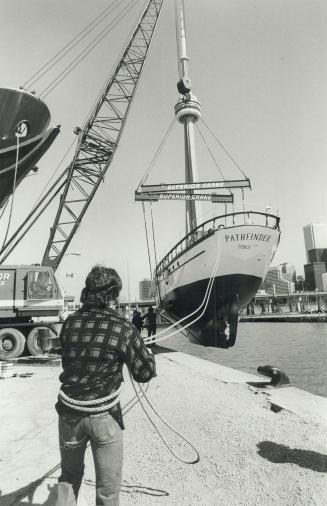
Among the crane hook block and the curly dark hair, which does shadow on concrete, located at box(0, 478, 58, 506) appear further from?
the crane hook block

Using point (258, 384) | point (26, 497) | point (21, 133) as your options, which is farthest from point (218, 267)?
point (21, 133)

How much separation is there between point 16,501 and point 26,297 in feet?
36.9

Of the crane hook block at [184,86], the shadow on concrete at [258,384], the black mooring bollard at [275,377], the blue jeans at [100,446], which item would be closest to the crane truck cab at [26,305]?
the shadow on concrete at [258,384]

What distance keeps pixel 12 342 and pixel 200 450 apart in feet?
34.9

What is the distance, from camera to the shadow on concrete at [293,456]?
3812 mm

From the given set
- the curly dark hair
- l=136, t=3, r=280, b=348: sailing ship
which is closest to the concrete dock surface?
the curly dark hair

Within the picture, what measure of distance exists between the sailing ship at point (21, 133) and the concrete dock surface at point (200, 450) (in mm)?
13399

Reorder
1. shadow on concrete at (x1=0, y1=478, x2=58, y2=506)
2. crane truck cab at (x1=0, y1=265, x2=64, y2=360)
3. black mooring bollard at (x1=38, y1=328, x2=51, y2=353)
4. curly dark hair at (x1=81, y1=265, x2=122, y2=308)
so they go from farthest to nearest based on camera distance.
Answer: crane truck cab at (x1=0, y1=265, x2=64, y2=360) → black mooring bollard at (x1=38, y1=328, x2=51, y2=353) → shadow on concrete at (x1=0, y1=478, x2=58, y2=506) → curly dark hair at (x1=81, y1=265, x2=122, y2=308)

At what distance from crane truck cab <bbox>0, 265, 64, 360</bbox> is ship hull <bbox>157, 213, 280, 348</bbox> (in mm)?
5147

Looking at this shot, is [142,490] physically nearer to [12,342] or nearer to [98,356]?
[98,356]

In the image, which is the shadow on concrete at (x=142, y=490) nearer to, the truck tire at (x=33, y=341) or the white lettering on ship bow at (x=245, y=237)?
the white lettering on ship bow at (x=245, y=237)

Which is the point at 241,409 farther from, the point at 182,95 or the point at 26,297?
the point at 182,95

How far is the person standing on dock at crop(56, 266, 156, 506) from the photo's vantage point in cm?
207

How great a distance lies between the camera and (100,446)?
2055 mm
